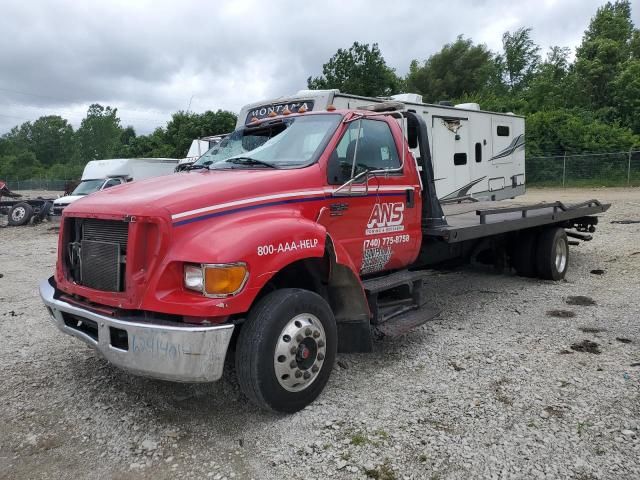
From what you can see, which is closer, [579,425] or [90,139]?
[579,425]

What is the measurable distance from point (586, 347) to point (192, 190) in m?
3.88

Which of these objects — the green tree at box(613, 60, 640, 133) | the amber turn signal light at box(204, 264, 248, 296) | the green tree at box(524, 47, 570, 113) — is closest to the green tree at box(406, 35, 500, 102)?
the green tree at box(524, 47, 570, 113)

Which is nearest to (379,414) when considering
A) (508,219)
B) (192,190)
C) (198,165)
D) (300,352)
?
(300,352)

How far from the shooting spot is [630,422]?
353cm

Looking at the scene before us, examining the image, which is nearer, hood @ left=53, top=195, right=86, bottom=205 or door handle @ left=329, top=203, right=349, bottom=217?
door handle @ left=329, top=203, right=349, bottom=217

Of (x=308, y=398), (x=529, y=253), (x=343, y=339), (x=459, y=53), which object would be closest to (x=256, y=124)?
(x=343, y=339)

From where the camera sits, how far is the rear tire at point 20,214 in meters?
19.6

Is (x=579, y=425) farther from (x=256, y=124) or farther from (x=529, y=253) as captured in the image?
(x=529, y=253)

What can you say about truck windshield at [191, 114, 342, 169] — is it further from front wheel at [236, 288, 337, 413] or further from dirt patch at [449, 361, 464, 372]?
dirt patch at [449, 361, 464, 372]

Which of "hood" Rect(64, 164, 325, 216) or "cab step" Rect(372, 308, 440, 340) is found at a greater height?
"hood" Rect(64, 164, 325, 216)

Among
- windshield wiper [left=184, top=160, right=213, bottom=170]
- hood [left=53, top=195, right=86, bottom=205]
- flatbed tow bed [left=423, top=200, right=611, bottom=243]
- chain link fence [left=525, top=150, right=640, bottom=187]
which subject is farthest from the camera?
chain link fence [left=525, top=150, right=640, bottom=187]

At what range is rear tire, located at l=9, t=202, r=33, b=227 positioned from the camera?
1956 centimetres

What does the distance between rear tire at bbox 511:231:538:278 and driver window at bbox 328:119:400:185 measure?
3.89 metres

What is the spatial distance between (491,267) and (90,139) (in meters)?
99.5
